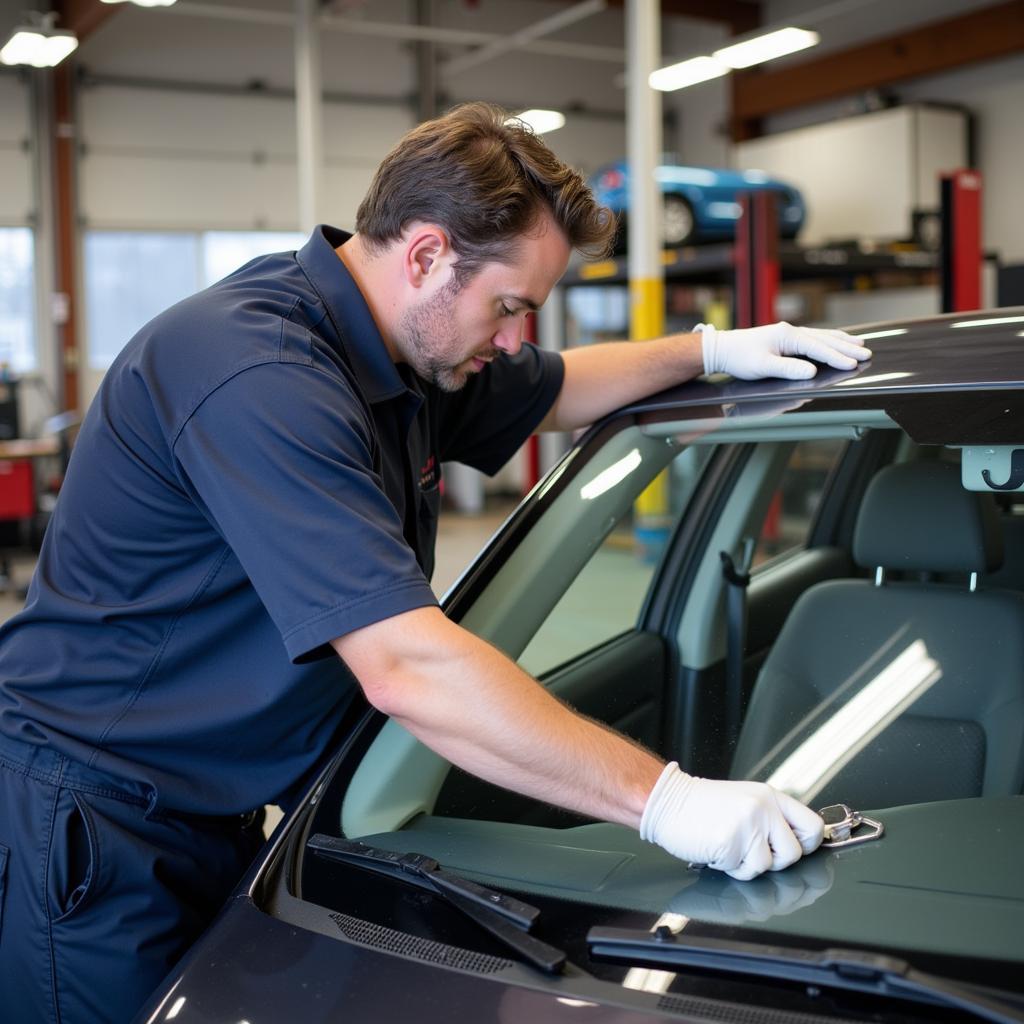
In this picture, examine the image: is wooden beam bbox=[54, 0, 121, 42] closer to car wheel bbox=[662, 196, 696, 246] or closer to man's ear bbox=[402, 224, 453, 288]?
car wheel bbox=[662, 196, 696, 246]

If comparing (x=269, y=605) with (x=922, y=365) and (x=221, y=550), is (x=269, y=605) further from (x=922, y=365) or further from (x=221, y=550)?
(x=922, y=365)

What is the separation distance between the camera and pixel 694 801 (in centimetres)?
124

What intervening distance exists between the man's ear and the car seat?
2.33ft

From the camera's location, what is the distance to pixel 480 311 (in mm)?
1577

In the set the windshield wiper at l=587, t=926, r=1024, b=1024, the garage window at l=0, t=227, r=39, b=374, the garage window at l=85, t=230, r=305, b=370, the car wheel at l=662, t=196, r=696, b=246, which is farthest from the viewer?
the garage window at l=85, t=230, r=305, b=370

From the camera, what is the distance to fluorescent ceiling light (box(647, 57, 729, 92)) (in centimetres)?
1026

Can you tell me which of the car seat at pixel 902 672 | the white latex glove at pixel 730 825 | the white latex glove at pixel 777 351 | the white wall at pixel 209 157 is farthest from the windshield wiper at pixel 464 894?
the white wall at pixel 209 157

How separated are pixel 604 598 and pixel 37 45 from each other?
27.2ft

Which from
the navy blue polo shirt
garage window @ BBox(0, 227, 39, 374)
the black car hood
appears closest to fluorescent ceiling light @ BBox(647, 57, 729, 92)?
garage window @ BBox(0, 227, 39, 374)

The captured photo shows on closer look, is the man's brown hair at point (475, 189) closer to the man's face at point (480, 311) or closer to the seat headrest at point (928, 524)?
the man's face at point (480, 311)

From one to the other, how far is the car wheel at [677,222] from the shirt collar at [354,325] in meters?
8.79

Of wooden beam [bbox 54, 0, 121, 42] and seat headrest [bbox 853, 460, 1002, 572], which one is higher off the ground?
wooden beam [bbox 54, 0, 121, 42]

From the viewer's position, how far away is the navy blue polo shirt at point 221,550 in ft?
4.16

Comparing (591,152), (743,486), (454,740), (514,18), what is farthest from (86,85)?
(454,740)
